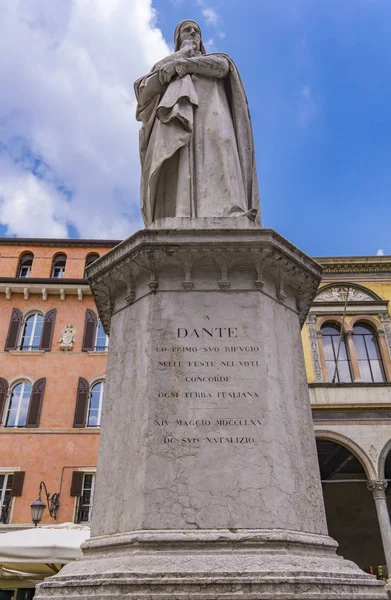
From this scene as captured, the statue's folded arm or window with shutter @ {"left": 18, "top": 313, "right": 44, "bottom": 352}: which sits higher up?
window with shutter @ {"left": 18, "top": 313, "right": 44, "bottom": 352}

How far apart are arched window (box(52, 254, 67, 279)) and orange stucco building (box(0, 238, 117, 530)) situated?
0.05 meters

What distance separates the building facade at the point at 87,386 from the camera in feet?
65.0

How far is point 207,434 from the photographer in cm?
367

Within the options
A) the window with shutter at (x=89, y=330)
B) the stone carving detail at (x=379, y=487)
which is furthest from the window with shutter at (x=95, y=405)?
the stone carving detail at (x=379, y=487)

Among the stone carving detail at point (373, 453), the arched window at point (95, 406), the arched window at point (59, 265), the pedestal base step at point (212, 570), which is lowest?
the pedestal base step at point (212, 570)

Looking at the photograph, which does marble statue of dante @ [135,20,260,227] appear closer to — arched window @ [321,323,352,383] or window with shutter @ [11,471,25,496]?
window with shutter @ [11,471,25,496]

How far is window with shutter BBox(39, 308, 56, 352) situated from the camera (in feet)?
75.7

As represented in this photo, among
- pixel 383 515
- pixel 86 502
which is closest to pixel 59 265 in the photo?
pixel 86 502

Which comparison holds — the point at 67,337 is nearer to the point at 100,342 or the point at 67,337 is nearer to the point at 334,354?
the point at 100,342

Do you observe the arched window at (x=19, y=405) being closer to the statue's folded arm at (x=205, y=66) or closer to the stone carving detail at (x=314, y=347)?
the stone carving detail at (x=314, y=347)

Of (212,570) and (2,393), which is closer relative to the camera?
(212,570)

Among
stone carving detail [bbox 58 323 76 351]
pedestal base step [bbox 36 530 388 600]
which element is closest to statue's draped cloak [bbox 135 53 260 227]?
pedestal base step [bbox 36 530 388 600]

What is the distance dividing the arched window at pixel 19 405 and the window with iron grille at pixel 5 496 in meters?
2.08

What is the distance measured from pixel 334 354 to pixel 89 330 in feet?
35.6
